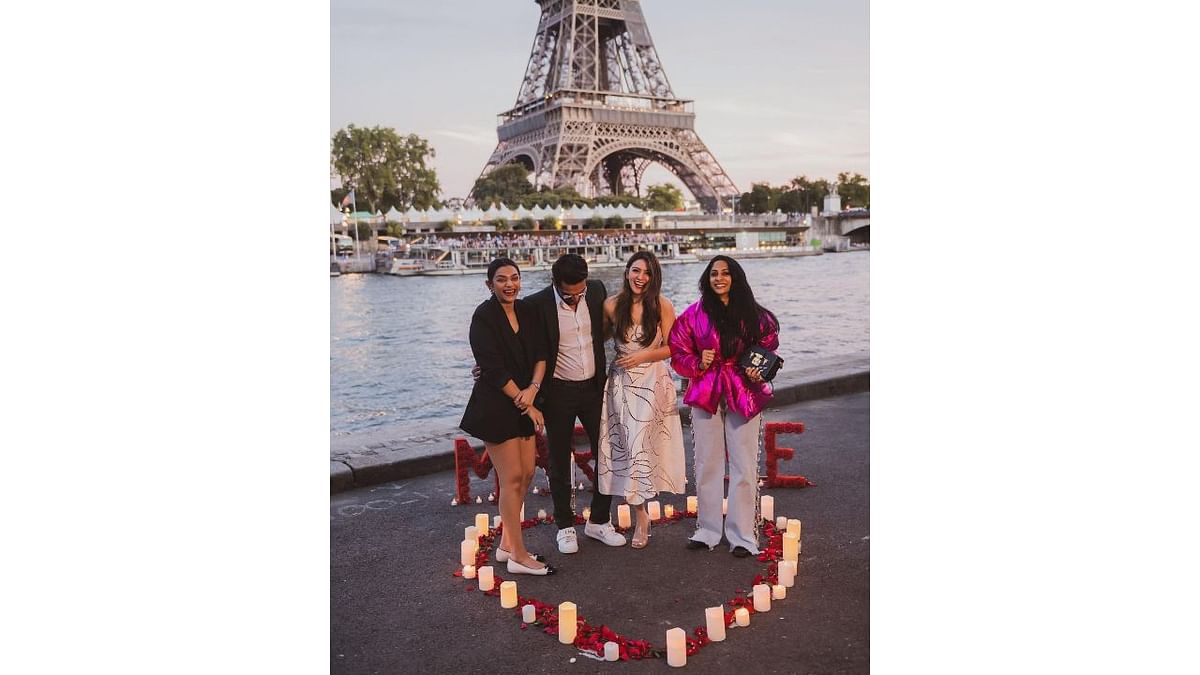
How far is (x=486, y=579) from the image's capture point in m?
2.98

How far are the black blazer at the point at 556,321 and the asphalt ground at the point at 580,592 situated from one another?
75 cm

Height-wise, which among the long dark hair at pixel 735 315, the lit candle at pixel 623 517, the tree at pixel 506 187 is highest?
the tree at pixel 506 187

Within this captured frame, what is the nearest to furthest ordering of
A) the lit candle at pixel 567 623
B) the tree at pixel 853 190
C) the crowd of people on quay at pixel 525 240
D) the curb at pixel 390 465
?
the lit candle at pixel 567 623
the curb at pixel 390 465
the crowd of people on quay at pixel 525 240
the tree at pixel 853 190

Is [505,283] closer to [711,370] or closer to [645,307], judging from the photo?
[645,307]

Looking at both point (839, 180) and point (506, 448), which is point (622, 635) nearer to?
point (506, 448)

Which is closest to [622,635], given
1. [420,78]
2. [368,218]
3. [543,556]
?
[543,556]

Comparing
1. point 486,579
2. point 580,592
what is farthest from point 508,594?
point 580,592

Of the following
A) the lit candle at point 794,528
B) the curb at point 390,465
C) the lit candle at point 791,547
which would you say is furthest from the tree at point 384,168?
the lit candle at point 791,547

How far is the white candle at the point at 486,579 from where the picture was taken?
9.73ft

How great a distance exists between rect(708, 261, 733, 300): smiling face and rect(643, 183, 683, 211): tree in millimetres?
44437

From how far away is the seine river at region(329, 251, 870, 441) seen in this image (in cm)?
1226

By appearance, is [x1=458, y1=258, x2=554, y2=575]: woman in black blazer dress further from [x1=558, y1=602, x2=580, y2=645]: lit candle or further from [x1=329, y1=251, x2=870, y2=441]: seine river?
[x1=329, y1=251, x2=870, y2=441]: seine river

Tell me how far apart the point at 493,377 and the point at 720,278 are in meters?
0.94

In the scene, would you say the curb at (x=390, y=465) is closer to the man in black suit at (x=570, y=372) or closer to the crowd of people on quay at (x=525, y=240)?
the man in black suit at (x=570, y=372)
